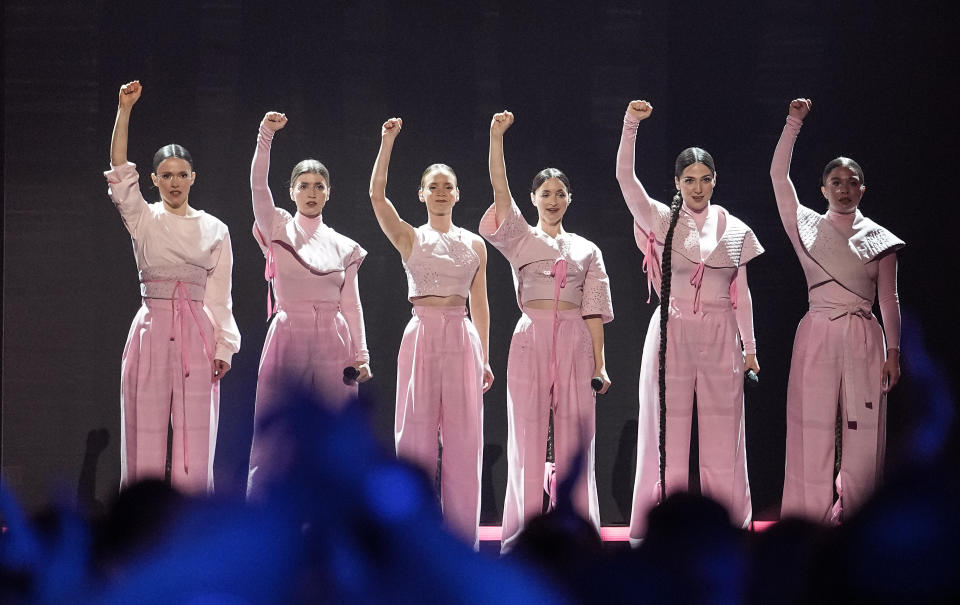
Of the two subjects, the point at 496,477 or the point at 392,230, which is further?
the point at 496,477

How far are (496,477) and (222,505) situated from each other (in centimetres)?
365

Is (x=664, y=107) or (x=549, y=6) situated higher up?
(x=549, y=6)

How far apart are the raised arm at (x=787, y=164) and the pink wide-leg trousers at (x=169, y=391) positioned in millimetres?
A: 2417

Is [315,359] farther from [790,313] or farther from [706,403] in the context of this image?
[790,313]

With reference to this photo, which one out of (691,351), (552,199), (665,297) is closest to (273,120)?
(552,199)

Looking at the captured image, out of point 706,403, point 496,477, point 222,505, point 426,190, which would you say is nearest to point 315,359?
point 426,190

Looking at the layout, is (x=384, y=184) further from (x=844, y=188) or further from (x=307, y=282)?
(x=844, y=188)

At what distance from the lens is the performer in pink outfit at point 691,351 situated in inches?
156

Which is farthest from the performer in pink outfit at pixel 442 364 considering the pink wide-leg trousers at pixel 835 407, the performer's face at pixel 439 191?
the pink wide-leg trousers at pixel 835 407

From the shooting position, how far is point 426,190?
4082 millimetres

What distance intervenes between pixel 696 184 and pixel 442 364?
1267 mm

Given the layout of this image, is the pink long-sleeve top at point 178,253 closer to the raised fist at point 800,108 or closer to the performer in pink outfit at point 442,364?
the performer in pink outfit at point 442,364

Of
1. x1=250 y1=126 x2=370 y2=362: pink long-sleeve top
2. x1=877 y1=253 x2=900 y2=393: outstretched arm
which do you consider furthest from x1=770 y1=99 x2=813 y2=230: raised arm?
x1=250 y1=126 x2=370 y2=362: pink long-sleeve top

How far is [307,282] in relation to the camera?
13.3 feet
